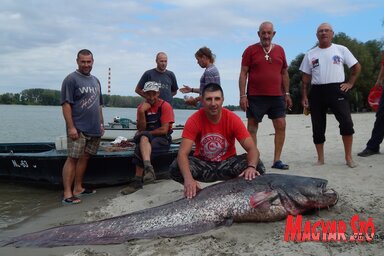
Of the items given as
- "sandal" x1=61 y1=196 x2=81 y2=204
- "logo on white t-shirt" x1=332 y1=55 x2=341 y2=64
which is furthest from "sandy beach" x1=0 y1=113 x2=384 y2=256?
"logo on white t-shirt" x1=332 y1=55 x2=341 y2=64

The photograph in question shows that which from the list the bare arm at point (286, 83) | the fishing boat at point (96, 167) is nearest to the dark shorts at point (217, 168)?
the fishing boat at point (96, 167)

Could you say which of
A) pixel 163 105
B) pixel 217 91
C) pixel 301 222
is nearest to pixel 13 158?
pixel 163 105

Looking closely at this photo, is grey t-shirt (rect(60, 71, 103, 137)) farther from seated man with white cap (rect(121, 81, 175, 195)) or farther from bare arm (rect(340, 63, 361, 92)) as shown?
bare arm (rect(340, 63, 361, 92))

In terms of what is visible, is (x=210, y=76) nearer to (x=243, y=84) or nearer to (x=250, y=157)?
(x=243, y=84)

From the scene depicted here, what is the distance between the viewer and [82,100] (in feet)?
22.5

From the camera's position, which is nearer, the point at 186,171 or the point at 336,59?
the point at 186,171

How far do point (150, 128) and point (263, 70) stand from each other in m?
2.07

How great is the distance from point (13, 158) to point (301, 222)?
251 inches

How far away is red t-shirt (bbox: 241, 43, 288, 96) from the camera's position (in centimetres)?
691

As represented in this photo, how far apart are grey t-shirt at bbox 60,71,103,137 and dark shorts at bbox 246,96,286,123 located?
2499 mm

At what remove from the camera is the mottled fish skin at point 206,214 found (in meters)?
4.65

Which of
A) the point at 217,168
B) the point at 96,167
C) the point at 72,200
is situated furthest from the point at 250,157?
the point at 96,167

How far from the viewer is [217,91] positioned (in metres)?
5.04

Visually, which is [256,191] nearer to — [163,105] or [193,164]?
[193,164]
